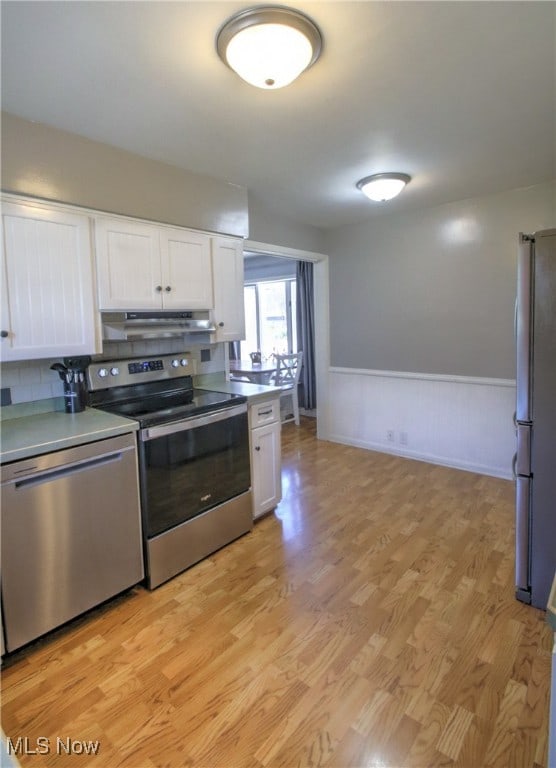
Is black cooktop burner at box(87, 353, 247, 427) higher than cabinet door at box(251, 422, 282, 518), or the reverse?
black cooktop burner at box(87, 353, 247, 427)

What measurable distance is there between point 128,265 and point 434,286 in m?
2.75

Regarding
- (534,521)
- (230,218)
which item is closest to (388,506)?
(534,521)

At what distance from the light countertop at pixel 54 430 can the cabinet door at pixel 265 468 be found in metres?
1.02

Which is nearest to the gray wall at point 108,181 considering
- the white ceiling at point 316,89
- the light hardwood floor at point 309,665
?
the white ceiling at point 316,89

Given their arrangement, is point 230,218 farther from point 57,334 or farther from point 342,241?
point 342,241

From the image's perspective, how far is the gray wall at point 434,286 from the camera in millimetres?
3393

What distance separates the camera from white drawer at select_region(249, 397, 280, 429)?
112 inches

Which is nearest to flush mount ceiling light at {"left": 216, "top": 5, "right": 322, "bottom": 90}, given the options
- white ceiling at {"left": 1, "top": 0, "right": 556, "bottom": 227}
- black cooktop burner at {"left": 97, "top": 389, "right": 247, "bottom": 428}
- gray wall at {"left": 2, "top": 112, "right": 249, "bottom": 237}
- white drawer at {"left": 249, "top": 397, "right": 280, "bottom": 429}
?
white ceiling at {"left": 1, "top": 0, "right": 556, "bottom": 227}

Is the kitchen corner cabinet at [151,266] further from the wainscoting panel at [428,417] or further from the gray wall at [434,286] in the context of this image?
the wainscoting panel at [428,417]

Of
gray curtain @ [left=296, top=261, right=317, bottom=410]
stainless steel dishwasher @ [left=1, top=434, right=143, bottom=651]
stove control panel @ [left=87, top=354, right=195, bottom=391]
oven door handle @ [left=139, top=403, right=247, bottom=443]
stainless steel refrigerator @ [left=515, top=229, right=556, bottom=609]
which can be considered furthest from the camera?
gray curtain @ [left=296, top=261, right=317, bottom=410]

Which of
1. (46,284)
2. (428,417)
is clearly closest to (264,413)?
(46,284)

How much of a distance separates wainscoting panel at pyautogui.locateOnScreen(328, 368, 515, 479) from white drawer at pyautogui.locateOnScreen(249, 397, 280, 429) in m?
1.73

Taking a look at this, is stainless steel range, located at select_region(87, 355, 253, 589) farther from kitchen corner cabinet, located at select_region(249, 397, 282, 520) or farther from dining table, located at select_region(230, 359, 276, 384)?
dining table, located at select_region(230, 359, 276, 384)

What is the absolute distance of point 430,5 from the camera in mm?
1352
